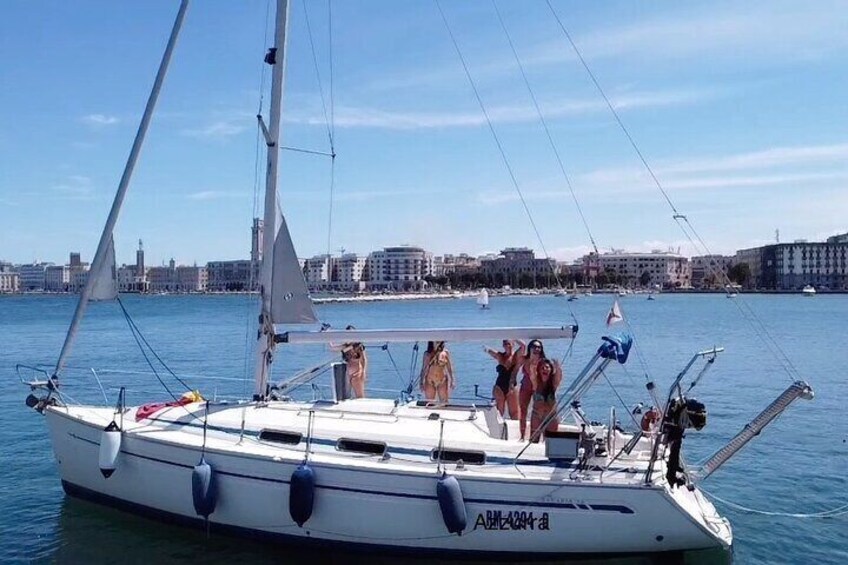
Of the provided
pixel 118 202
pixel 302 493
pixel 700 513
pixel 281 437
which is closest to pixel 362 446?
pixel 302 493

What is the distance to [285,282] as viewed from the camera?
1432cm

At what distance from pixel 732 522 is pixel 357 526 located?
7.01 m

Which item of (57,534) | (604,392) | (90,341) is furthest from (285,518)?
(90,341)

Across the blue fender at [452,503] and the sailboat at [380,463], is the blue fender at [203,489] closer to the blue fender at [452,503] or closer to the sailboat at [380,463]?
the sailboat at [380,463]

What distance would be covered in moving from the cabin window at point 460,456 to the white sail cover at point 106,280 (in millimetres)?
6665

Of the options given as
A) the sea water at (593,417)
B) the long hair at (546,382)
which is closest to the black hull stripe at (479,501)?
the sea water at (593,417)

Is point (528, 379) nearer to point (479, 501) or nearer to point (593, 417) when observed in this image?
point (479, 501)

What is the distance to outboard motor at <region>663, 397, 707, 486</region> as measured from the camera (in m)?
10.8

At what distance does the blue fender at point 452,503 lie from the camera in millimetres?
10719

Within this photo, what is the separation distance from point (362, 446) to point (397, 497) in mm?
1247

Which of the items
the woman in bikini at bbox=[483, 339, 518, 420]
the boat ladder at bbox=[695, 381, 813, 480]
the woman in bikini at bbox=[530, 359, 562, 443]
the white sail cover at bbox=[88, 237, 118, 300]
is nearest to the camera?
the boat ladder at bbox=[695, 381, 813, 480]

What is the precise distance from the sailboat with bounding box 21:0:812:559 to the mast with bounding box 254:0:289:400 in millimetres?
26

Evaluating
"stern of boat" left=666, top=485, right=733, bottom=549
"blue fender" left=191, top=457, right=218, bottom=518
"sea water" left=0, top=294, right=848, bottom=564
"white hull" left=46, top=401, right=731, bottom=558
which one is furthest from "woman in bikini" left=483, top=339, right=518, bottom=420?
"blue fender" left=191, top=457, right=218, bottom=518

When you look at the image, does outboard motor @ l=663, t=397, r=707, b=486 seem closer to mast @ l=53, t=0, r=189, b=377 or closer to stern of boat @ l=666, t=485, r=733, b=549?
stern of boat @ l=666, t=485, r=733, b=549
